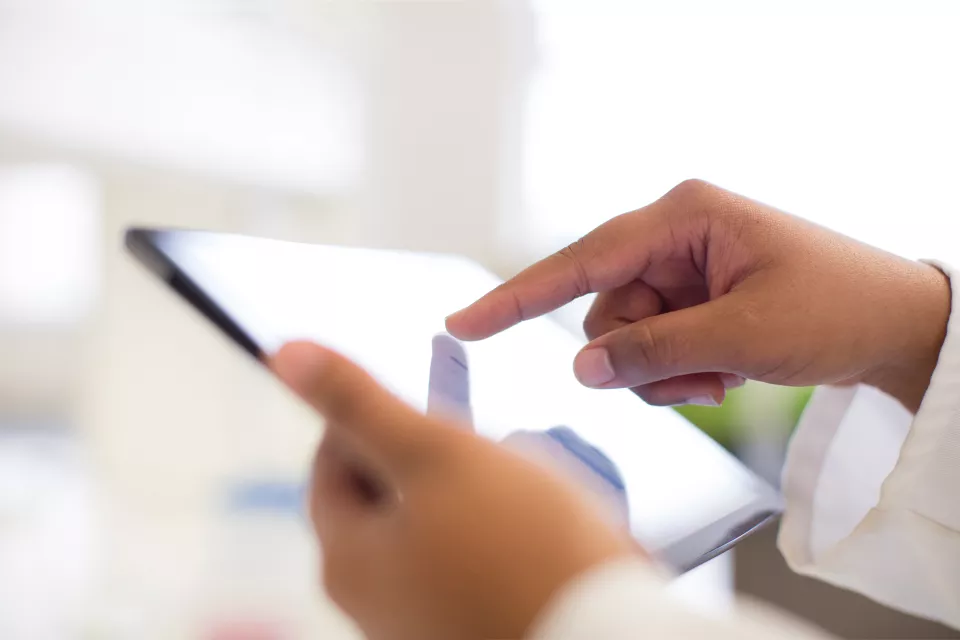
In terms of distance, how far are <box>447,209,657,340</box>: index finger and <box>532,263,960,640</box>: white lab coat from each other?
0.18m

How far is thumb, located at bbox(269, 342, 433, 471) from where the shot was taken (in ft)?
0.68

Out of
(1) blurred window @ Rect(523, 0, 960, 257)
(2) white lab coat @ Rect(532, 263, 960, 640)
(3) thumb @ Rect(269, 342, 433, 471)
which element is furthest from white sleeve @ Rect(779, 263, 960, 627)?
(1) blurred window @ Rect(523, 0, 960, 257)

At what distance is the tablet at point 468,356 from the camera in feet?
0.90

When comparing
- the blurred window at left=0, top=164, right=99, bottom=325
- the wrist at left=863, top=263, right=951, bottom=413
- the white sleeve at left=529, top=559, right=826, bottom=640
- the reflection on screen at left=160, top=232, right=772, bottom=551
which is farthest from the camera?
the blurred window at left=0, top=164, right=99, bottom=325

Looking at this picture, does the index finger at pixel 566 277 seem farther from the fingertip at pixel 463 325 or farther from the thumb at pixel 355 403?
the thumb at pixel 355 403

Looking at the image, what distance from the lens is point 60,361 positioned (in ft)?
2.74

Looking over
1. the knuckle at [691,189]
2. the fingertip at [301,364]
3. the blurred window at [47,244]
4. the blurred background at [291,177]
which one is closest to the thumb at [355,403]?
the fingertip at [301,364]

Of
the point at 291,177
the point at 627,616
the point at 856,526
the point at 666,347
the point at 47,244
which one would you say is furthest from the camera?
the point at 291,177

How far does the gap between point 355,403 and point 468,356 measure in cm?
16

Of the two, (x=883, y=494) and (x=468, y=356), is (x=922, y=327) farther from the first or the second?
(x=468, y=356)

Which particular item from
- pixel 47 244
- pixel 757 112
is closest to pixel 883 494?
pixel 757 112

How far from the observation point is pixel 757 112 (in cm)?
94

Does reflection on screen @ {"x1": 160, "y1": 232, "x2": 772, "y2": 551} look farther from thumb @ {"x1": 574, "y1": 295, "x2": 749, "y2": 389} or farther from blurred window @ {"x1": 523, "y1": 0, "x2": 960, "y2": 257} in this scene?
blurred window @ {"x1": 523, "y1": 0, "x2": 960, "y2": 257}

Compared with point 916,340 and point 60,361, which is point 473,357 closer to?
point 916,340
